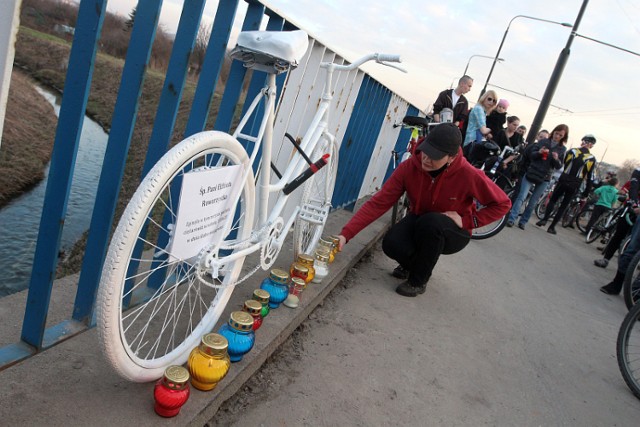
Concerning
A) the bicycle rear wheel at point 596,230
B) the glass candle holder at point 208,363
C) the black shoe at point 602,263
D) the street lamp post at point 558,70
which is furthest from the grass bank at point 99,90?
the bicycle rear wheel at point 596,230

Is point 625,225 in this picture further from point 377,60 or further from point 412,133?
point 377,60

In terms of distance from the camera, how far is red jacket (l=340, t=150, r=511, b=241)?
3225mm

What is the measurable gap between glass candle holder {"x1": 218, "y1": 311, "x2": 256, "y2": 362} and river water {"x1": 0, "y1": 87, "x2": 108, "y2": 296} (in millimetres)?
2436

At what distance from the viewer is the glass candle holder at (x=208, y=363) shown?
5.47 ft

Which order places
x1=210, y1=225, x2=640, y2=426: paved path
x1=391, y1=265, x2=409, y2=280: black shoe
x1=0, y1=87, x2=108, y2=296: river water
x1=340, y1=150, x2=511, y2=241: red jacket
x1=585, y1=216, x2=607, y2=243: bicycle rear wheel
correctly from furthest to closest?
x1=585, y1=216, x2=607, y2=243: bicycle rear wheel < x1=0, y1=87, x2=108, y2=296: river water < x1=391, y1=265, x2=409, y2=280: black shoe < x1=340, y1=150, x2=511, y2=241: red jacket < x1=210, y1=225, x2=640, y2=426: paved path

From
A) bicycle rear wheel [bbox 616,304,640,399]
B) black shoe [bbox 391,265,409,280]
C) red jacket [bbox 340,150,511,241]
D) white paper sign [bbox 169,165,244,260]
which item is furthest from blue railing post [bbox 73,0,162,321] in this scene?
bicycle rear wheel [bbox 616,304,640,399]

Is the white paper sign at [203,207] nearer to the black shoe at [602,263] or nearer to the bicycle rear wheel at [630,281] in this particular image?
the bicycle rear wheel at [630,281]

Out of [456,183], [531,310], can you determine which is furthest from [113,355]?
[531,310]

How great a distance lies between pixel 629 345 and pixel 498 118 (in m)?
4.88

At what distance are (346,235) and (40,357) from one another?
6.61ft

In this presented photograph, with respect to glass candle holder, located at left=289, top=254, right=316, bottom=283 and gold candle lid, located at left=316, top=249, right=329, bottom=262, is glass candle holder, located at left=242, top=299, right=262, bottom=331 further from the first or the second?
gold candle lid, located at left=316, top=249, right=329, bottom=262

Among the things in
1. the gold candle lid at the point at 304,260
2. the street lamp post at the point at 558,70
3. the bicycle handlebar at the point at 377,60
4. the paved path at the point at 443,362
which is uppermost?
the street lamp post at the point at 558,70

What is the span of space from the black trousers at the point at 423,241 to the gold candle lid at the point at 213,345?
194 cm

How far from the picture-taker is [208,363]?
66.0 inches
